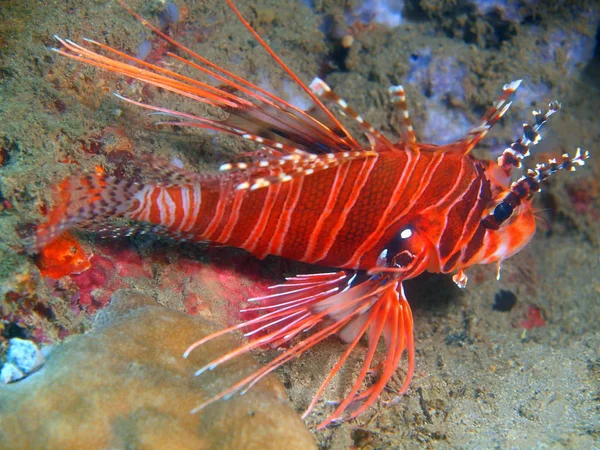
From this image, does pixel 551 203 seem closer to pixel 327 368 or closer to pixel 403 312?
pixel 403 312

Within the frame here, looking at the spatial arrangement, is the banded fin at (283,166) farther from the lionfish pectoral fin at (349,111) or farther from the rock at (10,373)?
the rock at (10,373)

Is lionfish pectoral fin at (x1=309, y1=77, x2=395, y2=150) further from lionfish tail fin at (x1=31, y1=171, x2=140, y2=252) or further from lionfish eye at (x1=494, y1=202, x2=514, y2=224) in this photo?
lionfish tail fin at (x1=31, y1=171, x2=140, y2=252)

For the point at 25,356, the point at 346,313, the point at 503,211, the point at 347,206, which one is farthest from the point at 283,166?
the point at 25,356

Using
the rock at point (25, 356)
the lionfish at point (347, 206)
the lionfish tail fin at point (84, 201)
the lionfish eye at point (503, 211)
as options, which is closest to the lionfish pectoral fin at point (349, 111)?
the lionfish at point (347, 206)

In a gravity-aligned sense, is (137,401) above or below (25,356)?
above

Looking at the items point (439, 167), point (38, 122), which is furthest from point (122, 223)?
point (439, 167)

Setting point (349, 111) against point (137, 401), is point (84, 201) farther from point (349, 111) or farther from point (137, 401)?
point (349, 111)
